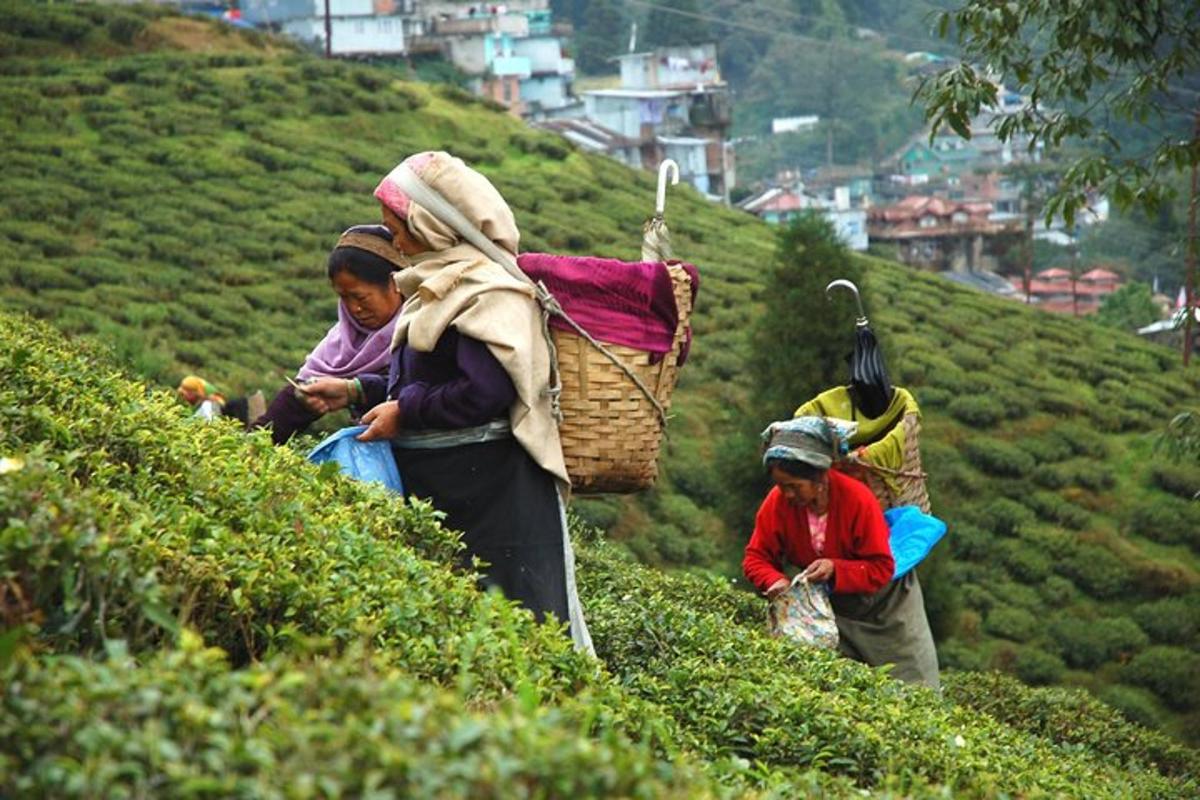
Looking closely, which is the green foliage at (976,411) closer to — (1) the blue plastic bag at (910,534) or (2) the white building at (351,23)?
(1) the blue plastic bag at (910,534)

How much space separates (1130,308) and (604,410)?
1863 inches

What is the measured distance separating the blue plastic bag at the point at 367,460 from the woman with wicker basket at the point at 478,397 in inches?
2.0

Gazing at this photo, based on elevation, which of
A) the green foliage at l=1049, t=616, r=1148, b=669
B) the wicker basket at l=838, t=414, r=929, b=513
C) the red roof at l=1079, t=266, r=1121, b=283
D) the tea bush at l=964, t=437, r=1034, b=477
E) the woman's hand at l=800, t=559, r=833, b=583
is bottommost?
the red roof at l=1079, t=266, r=1121, b=283

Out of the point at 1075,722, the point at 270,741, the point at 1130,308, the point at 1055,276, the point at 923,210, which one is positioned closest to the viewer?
the point at 270,741

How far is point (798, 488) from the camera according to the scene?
5.29 meters

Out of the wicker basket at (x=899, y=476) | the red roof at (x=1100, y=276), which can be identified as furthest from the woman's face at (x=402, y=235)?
the red roof at (x=1100, y=276)

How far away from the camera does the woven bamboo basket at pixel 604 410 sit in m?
4.18

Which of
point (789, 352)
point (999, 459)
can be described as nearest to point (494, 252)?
point (789, 352)

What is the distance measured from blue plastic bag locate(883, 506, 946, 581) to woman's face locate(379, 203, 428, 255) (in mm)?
2044

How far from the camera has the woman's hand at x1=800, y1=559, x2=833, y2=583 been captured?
5312 millimetres

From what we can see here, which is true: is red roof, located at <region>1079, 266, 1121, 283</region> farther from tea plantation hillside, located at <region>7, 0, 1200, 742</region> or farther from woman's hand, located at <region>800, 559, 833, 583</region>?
woman's hand, located at <region>800, 559, 833, 583</region>

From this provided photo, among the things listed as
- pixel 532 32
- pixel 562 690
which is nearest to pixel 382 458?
pixel 562 690

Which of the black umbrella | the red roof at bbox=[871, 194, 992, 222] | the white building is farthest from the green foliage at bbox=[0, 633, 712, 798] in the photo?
the red roof at bbox=[871, 194, 992, 222]

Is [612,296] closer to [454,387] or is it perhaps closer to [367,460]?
[454,387]
